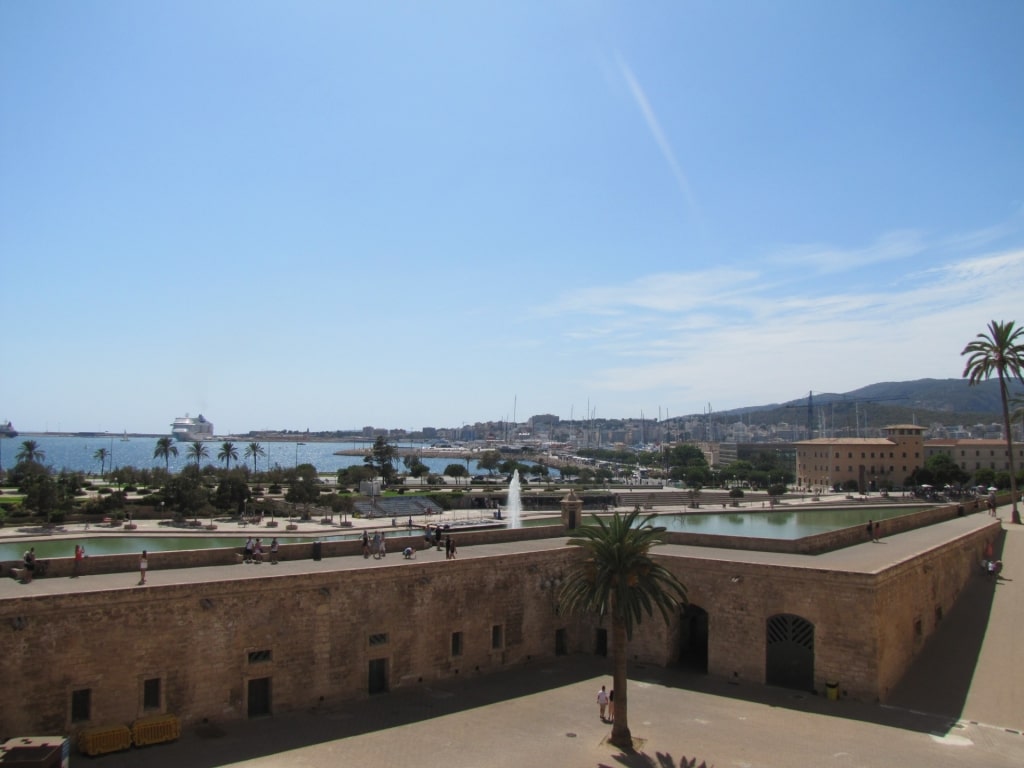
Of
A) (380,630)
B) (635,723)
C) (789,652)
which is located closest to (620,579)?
(635,723)

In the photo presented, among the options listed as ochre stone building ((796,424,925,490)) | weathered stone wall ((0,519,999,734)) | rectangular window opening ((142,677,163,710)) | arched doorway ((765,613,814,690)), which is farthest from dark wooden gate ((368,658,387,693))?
ochre stone building ((796,424,925,490))

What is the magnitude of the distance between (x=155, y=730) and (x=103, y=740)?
0.97 meters

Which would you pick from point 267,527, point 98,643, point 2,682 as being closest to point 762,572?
point 98,643

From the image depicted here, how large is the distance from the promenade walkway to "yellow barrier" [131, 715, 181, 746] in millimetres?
277

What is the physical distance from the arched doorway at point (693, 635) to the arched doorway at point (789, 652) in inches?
87.4

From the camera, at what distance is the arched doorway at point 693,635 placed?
22141 millimetres

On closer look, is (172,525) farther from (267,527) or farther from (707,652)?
(707,652)

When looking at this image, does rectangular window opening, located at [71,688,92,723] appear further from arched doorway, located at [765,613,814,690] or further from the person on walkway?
arched doorway, located at [765,613,814,690]

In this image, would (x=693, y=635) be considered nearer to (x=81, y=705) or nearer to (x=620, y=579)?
(x=620, y=579)

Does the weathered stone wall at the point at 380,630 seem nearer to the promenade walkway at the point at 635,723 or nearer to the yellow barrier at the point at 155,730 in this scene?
the yellow barrier at the point at 155,730

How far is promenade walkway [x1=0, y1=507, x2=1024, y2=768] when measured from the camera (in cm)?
1489

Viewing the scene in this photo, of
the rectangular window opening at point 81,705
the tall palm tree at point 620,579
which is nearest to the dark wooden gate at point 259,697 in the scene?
the rectangular window opening at point 81,705

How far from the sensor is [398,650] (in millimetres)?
19078

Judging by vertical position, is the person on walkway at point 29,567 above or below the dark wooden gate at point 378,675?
above
